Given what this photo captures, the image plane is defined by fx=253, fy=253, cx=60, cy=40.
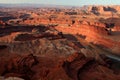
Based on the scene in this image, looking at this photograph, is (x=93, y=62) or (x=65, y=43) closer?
(x=93, y=62)

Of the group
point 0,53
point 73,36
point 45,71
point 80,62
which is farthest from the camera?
point 73,36

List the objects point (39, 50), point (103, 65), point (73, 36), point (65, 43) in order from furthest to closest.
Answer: point (73, 36) → point (65, 43) → point (39, 50) → point (103, 65)

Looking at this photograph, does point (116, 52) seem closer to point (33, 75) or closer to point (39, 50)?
point (39, 50)

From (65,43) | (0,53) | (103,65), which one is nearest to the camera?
(103,65)

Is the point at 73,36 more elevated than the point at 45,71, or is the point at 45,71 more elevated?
the point at 45,71

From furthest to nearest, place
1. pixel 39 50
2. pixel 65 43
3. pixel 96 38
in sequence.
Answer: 1. pixel 96 38
2. pixel 65 43
3. pixel 39 50

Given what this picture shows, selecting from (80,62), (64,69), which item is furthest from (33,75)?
(80,62)

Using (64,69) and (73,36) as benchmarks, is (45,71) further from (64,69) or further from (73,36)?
(73,36)

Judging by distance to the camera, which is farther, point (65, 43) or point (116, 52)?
point (65, 43)

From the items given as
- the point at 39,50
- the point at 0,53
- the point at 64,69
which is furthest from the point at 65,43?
the point at 64,69
